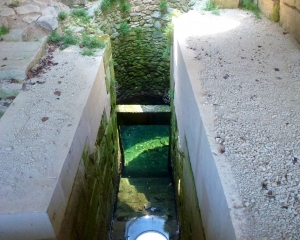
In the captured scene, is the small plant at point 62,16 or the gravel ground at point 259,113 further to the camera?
the small plant at point 62,16

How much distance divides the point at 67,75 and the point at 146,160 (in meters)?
3.60

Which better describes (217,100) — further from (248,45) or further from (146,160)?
(146,160)

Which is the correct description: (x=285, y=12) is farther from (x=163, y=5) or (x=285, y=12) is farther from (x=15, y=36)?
(x=15, y=36)

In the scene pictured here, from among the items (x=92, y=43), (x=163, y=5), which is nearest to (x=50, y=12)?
(x=92, y=43)

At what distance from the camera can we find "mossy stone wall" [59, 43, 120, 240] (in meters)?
2.55

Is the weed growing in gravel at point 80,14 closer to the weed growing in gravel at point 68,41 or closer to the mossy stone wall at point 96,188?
the weed growing in gravel at point 68,41

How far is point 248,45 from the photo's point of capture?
359 cm

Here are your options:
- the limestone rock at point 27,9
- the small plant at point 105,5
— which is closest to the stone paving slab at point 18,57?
the limestone rock at point 27,9

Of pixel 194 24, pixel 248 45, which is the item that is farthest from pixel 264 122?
pixel 194 24

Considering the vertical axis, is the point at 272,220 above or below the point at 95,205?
above

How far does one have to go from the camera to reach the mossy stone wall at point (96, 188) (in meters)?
2.55

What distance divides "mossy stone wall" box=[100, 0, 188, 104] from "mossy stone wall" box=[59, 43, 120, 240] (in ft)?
5.57

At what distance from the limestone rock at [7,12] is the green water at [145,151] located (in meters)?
3.61

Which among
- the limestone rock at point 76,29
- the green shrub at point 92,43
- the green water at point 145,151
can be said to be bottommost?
the green water at point 145,151
